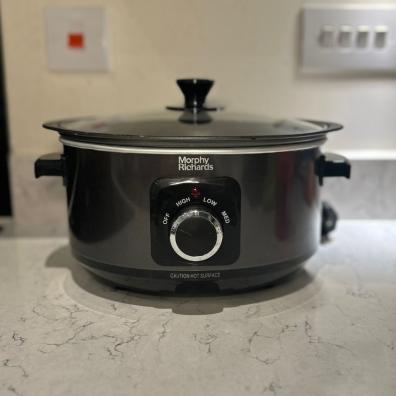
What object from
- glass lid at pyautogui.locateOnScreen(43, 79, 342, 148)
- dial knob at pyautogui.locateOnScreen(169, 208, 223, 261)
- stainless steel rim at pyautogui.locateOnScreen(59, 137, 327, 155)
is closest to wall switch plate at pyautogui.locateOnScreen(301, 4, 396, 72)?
glass lid at pyautogui.locateOnScreen(43, 79, 342, 148)

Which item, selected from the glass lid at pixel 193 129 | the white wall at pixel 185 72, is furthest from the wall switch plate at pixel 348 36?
the glass lid at pixel 193 129

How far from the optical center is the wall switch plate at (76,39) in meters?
0.88

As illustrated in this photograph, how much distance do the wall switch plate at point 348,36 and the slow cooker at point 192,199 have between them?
289 millimetres

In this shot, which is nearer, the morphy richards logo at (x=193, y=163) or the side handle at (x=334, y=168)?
the morphy richards logo at (x=193, y=163)

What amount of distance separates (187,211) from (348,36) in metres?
0.52

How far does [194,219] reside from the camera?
→ 547mm

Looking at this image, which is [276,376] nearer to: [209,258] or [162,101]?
[209,258]

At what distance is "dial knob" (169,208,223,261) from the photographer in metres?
0.55

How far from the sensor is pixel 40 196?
0.94 metres

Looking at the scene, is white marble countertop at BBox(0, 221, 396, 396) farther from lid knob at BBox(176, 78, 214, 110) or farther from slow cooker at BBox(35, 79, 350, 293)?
lid knob at BBox(176, 78, 214, 110)

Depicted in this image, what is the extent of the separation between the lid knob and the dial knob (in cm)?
21

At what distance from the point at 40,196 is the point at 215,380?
23.3 inches

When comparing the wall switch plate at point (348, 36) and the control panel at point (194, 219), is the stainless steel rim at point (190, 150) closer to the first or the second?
the control panel at point (194, 219)

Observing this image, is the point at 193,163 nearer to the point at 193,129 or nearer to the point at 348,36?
the point at 193,129
